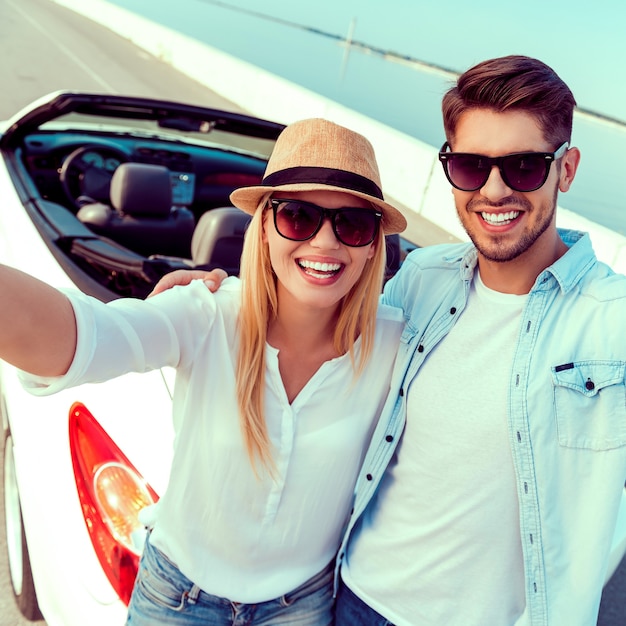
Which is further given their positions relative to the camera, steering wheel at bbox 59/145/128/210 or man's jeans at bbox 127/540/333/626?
steering wheel at bbox 59/145/128/210

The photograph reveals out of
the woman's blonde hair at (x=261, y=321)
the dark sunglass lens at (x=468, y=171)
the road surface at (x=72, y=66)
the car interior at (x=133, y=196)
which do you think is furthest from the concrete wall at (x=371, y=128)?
the woman's blonde hair at (x=261, y=321)

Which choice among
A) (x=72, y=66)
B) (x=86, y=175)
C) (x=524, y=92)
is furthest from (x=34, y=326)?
(x=72, y=66)

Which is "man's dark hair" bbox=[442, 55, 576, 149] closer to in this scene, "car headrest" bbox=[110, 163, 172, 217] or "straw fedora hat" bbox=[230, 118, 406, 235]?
"straw fedora hat" bbox=[230, 118, 406, 235]

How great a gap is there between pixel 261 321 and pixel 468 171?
70 cm

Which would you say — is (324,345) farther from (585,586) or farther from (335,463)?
(585,586)

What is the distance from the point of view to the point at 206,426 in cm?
163

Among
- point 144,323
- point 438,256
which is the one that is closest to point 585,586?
point 438,256

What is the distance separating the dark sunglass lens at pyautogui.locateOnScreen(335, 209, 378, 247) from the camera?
5.55 ft

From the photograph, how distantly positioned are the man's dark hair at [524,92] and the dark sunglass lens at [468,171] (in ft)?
0.47

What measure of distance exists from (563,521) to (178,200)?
162 inches

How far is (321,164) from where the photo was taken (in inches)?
65.2

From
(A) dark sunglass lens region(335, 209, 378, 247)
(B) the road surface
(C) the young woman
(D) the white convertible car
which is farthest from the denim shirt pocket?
(B) the road surface

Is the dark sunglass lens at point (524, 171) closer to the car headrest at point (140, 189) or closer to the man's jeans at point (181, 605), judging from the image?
the man's jeans at point (181, 605)

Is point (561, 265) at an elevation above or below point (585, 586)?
above
